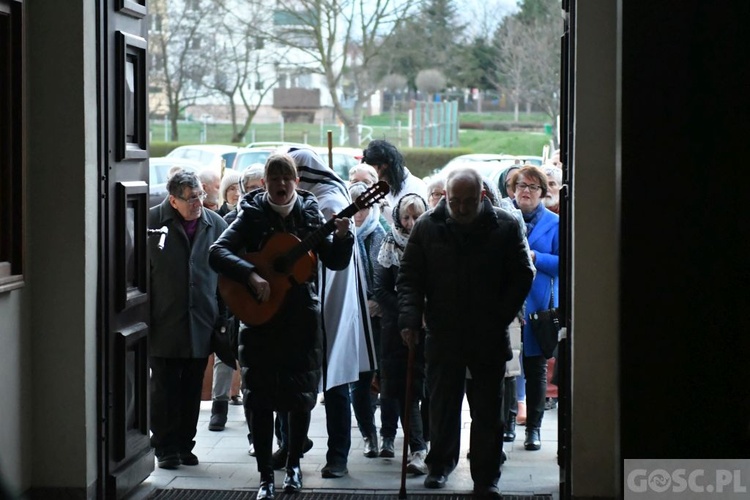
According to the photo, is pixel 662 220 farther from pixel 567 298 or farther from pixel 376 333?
pixel 376 333

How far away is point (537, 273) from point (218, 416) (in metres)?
2.43

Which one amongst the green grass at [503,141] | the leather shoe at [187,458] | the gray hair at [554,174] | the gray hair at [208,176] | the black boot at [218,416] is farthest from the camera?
the green grass at [503,141]

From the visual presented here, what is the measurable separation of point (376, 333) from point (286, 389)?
1.33m

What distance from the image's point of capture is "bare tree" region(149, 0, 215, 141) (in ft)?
116

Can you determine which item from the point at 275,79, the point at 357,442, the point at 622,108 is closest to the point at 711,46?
the point at 622,108

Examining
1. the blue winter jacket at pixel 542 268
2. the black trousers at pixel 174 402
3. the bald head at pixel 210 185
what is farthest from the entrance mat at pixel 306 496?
the bald head at pixel 210 185

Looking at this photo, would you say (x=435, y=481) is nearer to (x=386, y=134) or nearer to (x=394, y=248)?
(x=394, y=248)

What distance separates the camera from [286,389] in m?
6.71

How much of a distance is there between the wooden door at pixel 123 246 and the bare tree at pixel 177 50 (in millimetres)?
28751

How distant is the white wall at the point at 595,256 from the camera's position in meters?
6.04

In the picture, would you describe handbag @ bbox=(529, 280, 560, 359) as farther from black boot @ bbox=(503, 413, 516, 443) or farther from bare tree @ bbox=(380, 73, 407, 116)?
bare tree @ bbox=(380, 73, 407, 116)

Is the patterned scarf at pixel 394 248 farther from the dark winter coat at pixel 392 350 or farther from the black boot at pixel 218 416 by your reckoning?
the black boot at pixel 218 416

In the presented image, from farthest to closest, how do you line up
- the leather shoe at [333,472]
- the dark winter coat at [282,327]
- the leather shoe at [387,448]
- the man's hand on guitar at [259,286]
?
the leather shoe at [387,448]
the leather shoe at [333,472]
the dark winter coat at [282,327]
the man's hand on guitar at [259,286]

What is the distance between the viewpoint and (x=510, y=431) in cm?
837
